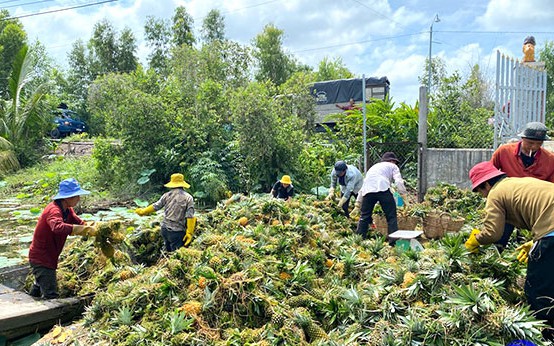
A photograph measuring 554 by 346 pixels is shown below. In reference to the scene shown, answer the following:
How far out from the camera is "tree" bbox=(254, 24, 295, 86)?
33438 mm

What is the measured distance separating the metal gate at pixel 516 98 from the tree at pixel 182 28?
85.4 ft

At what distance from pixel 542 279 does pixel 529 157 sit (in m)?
2.15

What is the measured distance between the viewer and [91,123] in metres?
29.7

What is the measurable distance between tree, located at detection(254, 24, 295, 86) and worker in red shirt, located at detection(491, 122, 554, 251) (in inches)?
1129

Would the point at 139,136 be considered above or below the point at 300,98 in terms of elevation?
below

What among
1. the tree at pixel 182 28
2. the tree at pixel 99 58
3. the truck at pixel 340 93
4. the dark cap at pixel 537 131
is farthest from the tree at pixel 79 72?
the dark cap at pixel 537 131

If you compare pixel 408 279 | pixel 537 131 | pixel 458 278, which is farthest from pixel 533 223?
pixel 537 131

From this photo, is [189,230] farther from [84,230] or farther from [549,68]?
[549,68]

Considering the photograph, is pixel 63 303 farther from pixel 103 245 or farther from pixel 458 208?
pixel 458 208

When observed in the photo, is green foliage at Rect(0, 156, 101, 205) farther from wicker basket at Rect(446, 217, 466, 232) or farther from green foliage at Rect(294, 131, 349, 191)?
wicker basket at Rect(446, 217, 466, 232)

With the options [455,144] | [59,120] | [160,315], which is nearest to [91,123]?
[59,120]

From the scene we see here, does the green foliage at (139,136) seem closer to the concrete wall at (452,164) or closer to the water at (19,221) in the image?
the water at (19,221)

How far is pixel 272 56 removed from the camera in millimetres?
33375

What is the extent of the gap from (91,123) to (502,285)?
2991 centimetres
